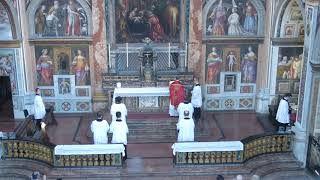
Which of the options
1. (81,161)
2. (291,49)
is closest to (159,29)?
(291,49)

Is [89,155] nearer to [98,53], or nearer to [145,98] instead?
[145,98]

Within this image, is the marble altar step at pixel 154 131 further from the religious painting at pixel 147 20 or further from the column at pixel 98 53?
the religious painting at pixel 147 20

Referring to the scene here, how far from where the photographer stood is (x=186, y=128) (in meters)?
15.5

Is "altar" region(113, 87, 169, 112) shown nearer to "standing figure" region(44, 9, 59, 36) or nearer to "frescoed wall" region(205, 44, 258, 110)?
"frescoed wall" region(205, 44, 258, 110)

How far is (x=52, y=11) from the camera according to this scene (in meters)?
18.4

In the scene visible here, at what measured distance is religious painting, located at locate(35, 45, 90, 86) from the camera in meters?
18.9

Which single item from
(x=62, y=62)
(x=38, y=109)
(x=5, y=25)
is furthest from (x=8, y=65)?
(x=38, y=109)

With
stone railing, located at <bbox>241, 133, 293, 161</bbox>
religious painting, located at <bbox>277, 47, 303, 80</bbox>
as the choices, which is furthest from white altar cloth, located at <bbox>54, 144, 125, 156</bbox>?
religious painting, located at <bbox>277, 47, 303, 80</bbox>

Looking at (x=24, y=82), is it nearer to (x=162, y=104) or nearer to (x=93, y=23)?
(x=93, y=23)

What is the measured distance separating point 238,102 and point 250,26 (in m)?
3.14

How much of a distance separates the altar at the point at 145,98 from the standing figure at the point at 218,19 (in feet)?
9.73

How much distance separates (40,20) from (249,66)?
833cm

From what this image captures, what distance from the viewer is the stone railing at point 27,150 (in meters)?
14.9

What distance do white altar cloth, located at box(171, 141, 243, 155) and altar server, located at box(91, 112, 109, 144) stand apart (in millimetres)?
2236
